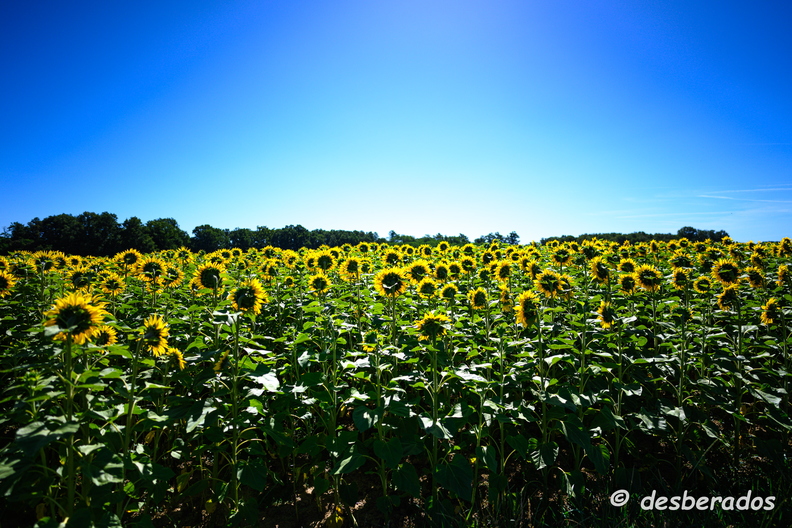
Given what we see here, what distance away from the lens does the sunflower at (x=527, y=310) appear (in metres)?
3.96

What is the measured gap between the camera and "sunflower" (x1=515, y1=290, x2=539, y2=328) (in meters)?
3.96

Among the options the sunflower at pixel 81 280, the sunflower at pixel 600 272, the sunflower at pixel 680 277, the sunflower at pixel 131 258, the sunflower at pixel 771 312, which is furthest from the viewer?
the sunflower at pixel 131 258

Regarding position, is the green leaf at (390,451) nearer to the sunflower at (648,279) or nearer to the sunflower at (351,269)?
the sunflower at (351,269)

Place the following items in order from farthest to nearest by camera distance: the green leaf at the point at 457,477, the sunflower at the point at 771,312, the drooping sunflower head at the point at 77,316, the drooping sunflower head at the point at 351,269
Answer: the drooping sunflower head at the point at 351,269, the sunflower at the point at 771,312, the green leaf at the point at 457,477, the drooping sunflower head at the point at 77,316

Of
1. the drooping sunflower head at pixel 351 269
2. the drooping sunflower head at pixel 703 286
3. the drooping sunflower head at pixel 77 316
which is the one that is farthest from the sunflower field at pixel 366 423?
the drooping sunflower head at pixel 351 269

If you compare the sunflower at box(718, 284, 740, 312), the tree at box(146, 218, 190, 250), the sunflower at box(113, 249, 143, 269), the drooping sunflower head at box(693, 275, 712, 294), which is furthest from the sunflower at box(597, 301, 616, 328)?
the tree at box(146, 218, 190, 250)

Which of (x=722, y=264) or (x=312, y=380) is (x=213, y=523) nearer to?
(x=312, y=380)

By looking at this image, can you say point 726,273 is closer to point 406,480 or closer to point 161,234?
point 406,480

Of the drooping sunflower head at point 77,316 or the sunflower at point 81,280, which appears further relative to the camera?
the sunflower at point 81,280

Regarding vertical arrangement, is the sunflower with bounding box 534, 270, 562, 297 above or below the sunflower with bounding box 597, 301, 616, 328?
above

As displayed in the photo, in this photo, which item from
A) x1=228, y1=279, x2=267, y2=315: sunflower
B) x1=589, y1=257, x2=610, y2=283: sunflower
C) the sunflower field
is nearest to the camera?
the sunflower field

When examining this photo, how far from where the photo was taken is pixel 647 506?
3176mm

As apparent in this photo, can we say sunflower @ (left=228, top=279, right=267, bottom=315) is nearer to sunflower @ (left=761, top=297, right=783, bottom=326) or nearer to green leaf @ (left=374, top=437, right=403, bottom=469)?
green leaf @ (left=374, top=437, right=403, bottom=469)

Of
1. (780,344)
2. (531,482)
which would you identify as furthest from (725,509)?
(780,344)
